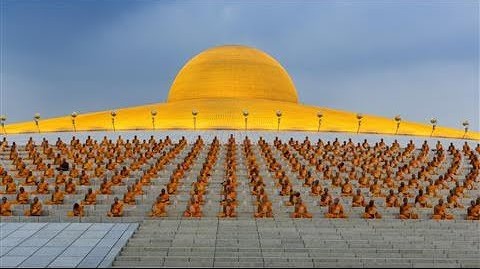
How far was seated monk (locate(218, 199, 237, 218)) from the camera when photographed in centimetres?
1636

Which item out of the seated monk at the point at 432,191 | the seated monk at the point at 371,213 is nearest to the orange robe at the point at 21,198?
the seated monk at the point at 371,213

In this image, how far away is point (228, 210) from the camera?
16.5 m

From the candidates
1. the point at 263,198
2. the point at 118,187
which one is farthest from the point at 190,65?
the point at 263,198

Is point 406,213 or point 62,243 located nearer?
point 62,243

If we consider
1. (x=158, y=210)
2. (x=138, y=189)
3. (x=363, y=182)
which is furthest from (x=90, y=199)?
(x=363, y=182)

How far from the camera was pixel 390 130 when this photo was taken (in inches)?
1583

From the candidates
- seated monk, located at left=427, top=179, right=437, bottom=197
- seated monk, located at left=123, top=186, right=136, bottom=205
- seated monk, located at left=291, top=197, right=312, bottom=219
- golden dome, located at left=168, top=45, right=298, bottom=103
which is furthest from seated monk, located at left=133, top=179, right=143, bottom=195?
golden dome, located at left=168, top=45, right=298, bottom=103

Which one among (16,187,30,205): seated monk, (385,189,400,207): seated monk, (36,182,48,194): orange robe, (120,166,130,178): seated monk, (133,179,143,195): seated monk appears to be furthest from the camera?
(120,166,130,178): seated monk

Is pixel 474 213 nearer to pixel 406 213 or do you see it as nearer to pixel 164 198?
pixel 406 213

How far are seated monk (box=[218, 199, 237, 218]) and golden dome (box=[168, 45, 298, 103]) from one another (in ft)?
106

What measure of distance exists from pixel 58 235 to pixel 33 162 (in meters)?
11.6

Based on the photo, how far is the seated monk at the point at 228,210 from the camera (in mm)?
16359

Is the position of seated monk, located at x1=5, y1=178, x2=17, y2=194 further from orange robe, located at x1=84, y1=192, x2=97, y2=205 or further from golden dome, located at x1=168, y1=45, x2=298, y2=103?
golden dome, located at x1=168, y1=45, x2=298, y2=103

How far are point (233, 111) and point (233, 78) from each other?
29.6 feet
